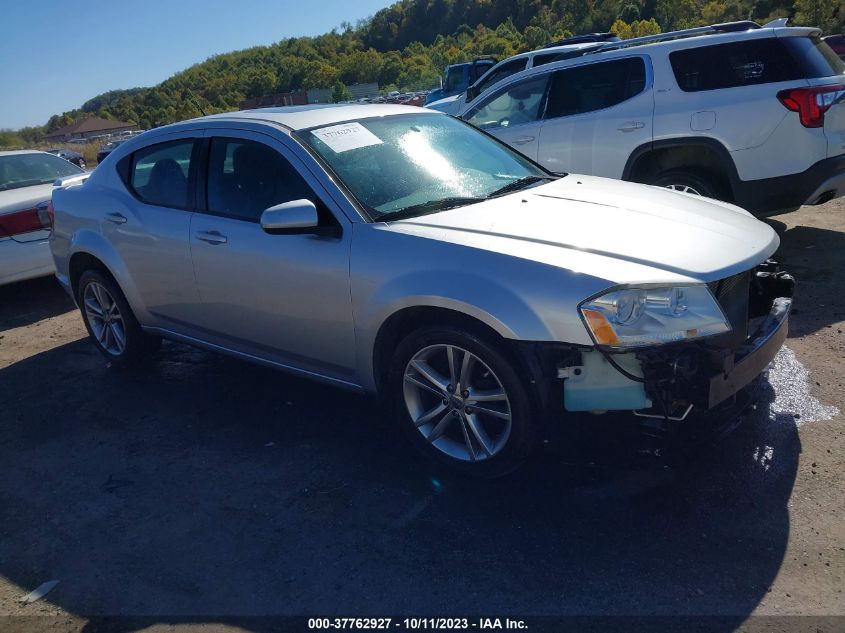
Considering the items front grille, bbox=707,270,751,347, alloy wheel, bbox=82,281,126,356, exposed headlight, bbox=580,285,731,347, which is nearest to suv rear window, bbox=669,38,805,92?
front grille, bbox=707,270,751,347

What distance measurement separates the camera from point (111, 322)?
5.06m

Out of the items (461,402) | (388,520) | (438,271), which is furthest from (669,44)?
(388,520)

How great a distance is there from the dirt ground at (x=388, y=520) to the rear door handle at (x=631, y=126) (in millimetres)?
2710

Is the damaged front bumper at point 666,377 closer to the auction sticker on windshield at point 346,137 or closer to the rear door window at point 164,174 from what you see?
the auction sticker on windshield at point 346,137

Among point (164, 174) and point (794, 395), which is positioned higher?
point (164, 174)

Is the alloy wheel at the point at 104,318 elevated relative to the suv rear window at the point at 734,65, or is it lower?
lower

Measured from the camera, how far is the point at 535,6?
125688 mm

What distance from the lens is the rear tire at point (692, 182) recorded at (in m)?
5.96

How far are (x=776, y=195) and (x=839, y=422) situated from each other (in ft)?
9.19

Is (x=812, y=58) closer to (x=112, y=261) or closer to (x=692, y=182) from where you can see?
(x=692, y=182)

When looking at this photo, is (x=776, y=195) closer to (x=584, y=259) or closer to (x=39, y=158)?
(x=584, y=259)

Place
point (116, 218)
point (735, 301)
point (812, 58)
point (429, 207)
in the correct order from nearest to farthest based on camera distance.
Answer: point (735, 301) → point (429, 207) → point (116, 218) → point (812, 58)

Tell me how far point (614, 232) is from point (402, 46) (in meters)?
163

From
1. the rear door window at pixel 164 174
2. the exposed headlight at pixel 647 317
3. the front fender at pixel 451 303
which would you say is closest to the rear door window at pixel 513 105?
the rear door window at pixel 164 174
